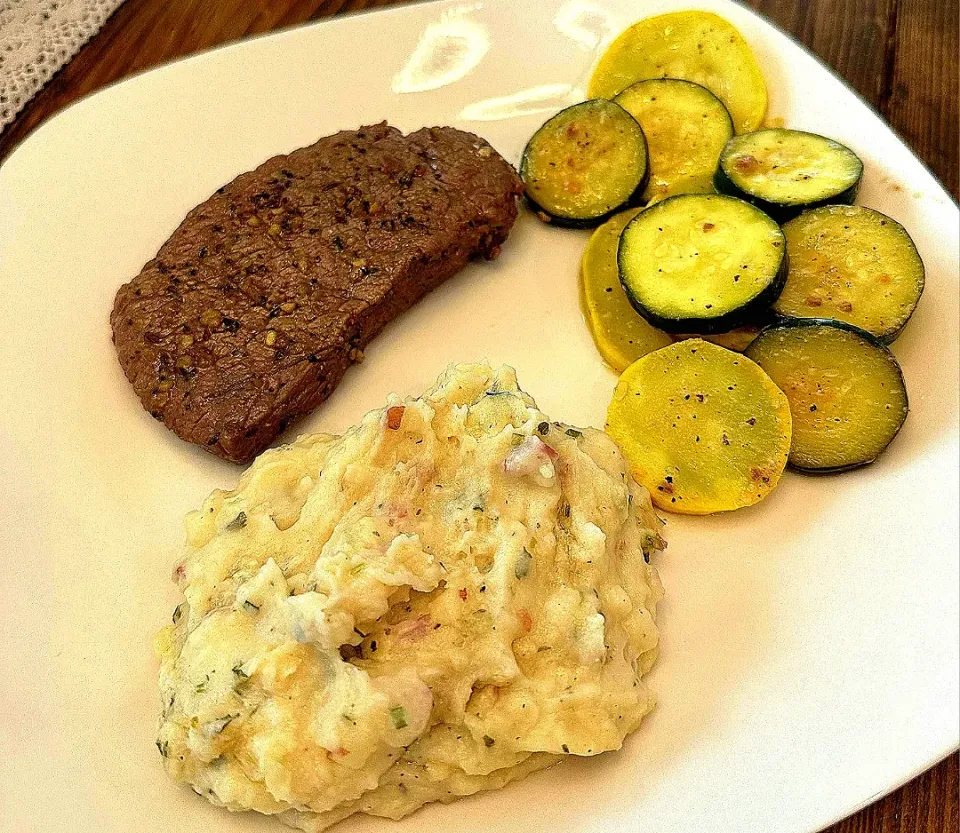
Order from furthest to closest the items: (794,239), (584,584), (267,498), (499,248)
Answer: (499,248), (794,239), (267,498), (584,584)

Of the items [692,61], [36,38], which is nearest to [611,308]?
[692,61]

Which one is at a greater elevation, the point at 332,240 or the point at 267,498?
the point at 332,240

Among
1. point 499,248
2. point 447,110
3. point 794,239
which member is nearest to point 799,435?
point 794,239

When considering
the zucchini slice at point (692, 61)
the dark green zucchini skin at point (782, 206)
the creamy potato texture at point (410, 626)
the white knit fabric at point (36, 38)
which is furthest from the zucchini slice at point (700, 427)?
the white knit fabric at point (36, 38)

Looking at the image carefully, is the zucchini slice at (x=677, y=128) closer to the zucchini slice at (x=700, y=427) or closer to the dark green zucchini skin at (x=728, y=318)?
the dark green zucchini skin at (x=728, y=318)

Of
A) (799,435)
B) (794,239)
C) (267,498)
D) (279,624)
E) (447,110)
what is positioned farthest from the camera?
(447,110)

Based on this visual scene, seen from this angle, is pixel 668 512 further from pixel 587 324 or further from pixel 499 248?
pixel 499 248

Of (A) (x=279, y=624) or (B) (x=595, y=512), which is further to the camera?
(B) (x=595, y=512)
